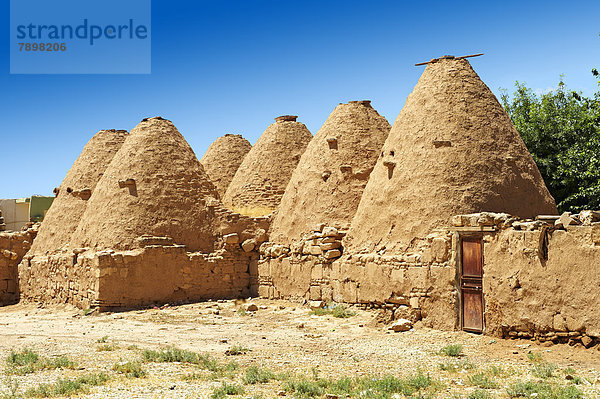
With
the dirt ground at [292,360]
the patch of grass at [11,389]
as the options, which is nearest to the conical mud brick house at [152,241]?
the dirt ground at [292,360]

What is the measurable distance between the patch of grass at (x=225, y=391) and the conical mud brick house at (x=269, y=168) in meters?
11.4

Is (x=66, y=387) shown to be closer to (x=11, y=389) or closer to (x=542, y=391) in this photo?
(x=11, y=389)

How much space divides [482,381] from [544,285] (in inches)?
92.1

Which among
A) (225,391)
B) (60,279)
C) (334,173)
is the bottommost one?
(225,391)

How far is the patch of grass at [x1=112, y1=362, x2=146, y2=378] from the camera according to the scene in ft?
21.9

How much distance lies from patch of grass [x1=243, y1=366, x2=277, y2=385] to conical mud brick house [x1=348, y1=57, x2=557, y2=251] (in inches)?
177

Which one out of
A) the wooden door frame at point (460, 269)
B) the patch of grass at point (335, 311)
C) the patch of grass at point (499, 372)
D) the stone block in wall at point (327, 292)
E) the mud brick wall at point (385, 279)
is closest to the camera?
the patch of grass at point (499, 372)

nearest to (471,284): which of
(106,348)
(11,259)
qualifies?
(106,348)

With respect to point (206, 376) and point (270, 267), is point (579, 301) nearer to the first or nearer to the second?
point (206, 376)

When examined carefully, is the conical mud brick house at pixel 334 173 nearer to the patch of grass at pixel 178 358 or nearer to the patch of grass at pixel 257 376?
the patch of grass at pixel 178 358

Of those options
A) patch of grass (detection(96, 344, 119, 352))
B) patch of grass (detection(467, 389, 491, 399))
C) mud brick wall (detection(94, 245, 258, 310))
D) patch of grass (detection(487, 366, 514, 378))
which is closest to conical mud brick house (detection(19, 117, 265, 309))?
mud brick wall (detection(94, 245, 258, 310))

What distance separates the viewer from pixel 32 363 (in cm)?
720

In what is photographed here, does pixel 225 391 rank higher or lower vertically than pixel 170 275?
lower

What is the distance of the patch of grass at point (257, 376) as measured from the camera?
6480 mm
